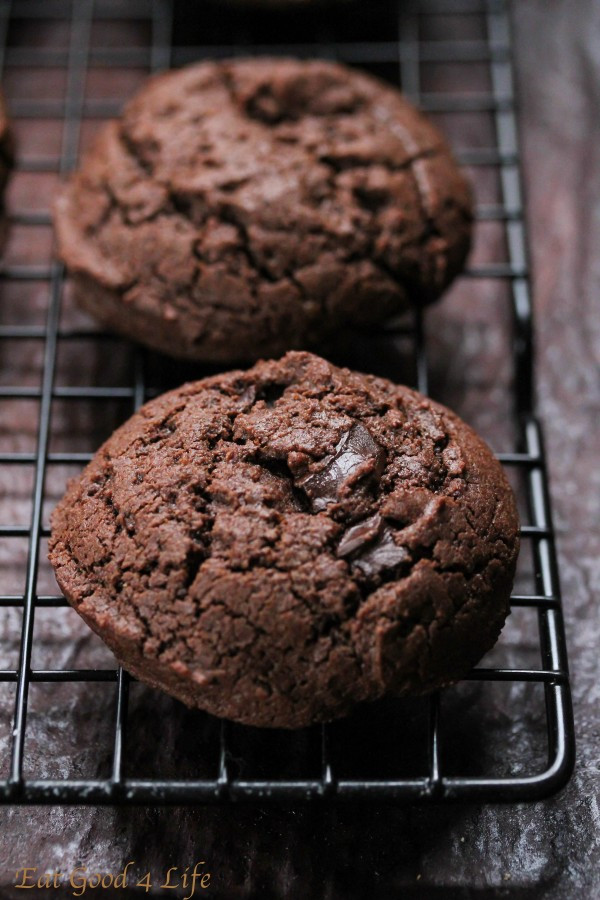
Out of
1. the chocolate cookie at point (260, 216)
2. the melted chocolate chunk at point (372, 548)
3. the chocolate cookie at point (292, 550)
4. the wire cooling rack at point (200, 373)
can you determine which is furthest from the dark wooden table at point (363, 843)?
the chocolate cookie at point (260, 216)

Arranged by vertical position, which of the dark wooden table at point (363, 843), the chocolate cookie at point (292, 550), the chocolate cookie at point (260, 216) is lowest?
the dark wooden table at point (363, 843)

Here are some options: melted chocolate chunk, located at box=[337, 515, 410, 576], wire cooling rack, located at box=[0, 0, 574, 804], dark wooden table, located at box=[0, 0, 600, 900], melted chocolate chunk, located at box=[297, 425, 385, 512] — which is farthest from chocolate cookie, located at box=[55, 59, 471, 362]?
dark wooden table, located at box=[0, 0, 600, 900]

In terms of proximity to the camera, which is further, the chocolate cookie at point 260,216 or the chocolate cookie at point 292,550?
the chocolate cookie at point 260,216

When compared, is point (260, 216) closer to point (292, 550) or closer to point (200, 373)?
point (200, 373)

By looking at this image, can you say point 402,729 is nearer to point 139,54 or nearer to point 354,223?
point 354,223

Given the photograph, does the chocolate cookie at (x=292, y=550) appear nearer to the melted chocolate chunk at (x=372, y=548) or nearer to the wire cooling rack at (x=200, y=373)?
the melted chocolate chunk at (x=372, y=548)

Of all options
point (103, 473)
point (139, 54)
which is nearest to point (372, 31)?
point (139, 54)
